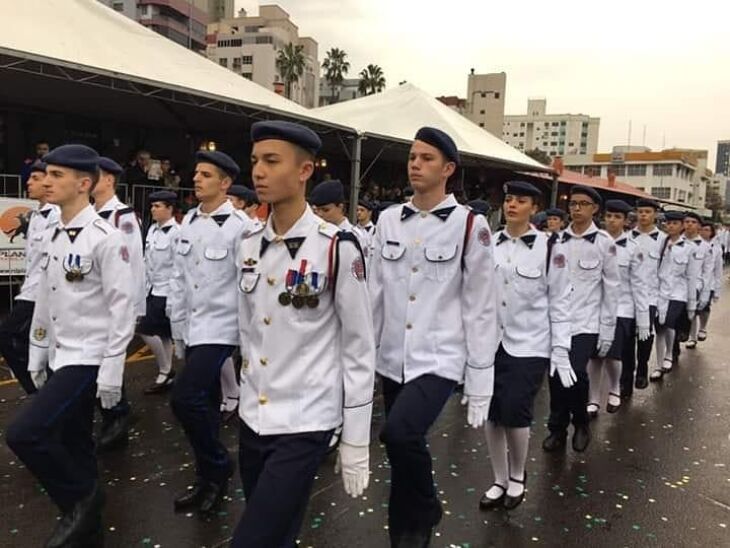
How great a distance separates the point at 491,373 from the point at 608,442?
116 inches

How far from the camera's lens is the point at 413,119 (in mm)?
19109

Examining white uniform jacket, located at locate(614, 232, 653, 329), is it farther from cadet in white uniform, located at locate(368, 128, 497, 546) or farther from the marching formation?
cadet in white uniform, located at locate(368, 128, 497, 546)

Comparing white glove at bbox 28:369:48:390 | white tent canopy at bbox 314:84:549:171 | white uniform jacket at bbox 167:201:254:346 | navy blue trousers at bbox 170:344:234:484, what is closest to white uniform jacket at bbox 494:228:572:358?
white uniform jacket at bbox 167:201:254:346

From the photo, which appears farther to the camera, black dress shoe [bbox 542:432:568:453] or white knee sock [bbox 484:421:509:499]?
black dress shoe [bbox 542:432:568:453]

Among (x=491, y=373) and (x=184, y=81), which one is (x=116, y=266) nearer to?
(x=491, y=373)

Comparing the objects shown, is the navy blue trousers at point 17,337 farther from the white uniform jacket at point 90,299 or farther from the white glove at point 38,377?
the white uniform jacket at point 90,299

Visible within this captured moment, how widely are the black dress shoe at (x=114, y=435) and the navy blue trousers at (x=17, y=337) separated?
0.84 meters

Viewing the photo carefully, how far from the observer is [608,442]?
568 centimetres

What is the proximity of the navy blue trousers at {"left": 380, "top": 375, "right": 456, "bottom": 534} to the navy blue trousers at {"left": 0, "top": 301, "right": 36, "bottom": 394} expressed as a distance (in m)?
3.35

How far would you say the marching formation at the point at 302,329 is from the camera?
253 cm

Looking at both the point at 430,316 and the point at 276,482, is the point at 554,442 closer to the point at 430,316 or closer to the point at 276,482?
the point at 430,316

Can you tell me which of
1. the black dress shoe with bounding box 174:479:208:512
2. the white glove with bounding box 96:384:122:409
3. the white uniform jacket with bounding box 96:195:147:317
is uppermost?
the white uniform jacket with bounding box 96:195:147:317

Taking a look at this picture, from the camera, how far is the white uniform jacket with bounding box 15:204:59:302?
202 inches

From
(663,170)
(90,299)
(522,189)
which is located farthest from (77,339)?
(663,170)
